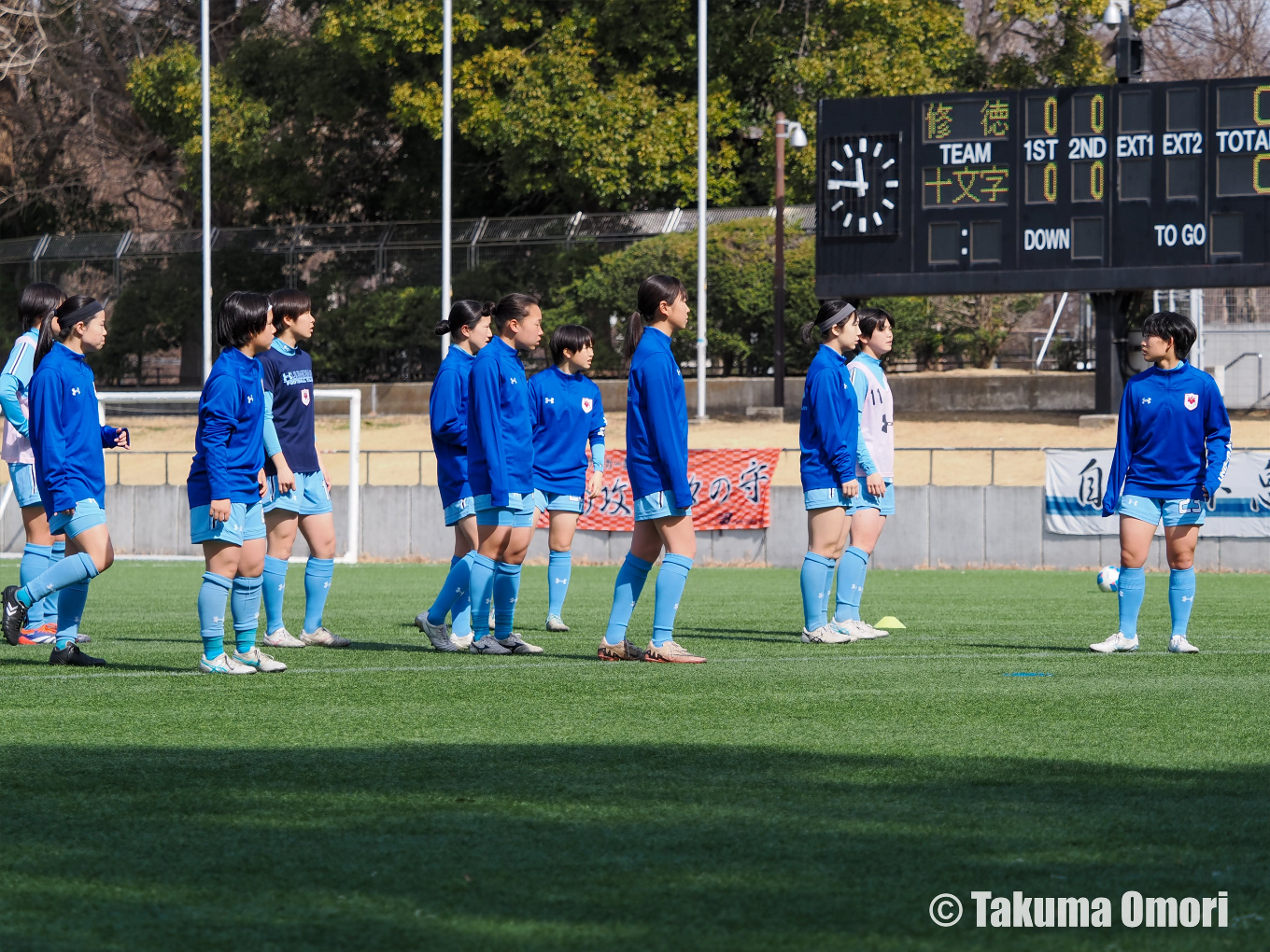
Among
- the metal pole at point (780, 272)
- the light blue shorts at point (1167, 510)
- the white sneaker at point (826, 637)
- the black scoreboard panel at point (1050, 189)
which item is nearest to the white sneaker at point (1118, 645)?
the light blue shorts at point (1167, 510)

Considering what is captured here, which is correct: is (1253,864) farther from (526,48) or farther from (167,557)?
(526,48)

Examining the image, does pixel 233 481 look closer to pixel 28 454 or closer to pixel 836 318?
pixel 28 454

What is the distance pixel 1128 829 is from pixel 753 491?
16.1m

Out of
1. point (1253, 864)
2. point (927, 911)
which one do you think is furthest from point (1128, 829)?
point (927, 911)

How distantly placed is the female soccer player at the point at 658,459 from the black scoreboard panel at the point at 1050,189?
16112mm

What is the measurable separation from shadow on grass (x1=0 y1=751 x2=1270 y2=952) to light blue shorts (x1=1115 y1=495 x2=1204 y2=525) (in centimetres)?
360

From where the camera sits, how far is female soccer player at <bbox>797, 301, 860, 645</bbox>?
30.9 feet

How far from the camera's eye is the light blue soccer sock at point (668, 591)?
27.1ft

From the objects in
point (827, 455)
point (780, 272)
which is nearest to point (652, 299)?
point (827, 455)

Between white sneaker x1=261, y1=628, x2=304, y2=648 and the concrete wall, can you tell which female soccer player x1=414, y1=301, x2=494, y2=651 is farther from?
the concrete wall

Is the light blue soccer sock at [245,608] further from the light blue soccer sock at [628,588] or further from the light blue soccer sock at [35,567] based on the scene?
the light blue soccer sock at [35,567]

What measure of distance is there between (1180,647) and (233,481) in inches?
202

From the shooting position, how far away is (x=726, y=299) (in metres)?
33.7

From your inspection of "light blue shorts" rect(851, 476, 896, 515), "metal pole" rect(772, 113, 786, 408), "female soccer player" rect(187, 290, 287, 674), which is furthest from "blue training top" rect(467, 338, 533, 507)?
"metal pole" rect(772, 113, 786, 408)
